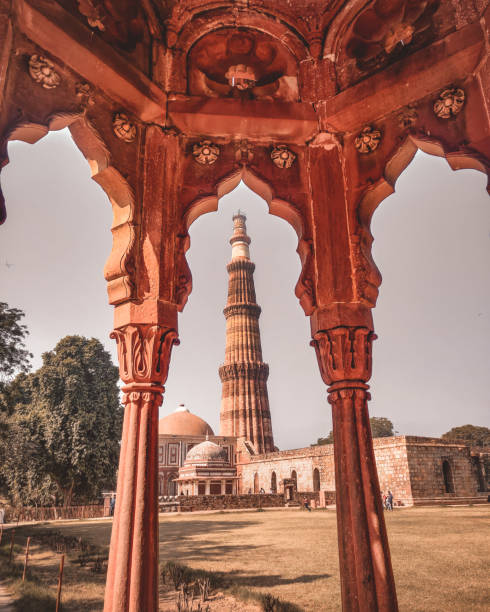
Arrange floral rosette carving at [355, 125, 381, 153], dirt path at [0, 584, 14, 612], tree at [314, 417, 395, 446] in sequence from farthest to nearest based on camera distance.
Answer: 1. tree at [314, 417, 395, 446]
2. dirt path at [0, 584, 14, 612]
3. floral rosette carving at [355, 125, 381, 153]

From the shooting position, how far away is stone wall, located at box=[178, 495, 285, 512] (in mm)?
23703

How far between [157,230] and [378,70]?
80.9 inches

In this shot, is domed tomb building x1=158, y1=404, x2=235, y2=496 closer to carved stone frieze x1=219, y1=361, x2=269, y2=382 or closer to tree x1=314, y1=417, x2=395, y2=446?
carved stone frieze x1=219, y1=361, x2=269, y2=382

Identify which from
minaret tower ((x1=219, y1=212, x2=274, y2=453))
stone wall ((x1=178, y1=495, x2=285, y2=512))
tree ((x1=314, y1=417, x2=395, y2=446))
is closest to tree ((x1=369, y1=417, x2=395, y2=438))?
tree ((x1=314, y1=417, x2=395, y2=446))

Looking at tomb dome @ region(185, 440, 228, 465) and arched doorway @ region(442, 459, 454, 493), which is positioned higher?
tomb dome @ region(185, 440, 228, 465)

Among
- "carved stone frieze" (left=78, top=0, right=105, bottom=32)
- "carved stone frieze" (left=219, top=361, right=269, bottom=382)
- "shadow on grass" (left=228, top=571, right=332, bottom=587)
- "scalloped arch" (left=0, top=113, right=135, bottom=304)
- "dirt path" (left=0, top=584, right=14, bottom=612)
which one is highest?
"carved stone frieze" (left=219, top=361, right=269, bottom=382)

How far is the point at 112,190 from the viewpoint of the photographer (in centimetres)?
347

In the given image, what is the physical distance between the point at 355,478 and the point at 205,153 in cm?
256

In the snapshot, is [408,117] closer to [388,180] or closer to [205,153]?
[388,180]

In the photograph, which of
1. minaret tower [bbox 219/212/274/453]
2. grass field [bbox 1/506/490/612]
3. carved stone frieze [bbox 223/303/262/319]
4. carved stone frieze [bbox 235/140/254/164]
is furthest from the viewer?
carved stone frieze [bbox 223/303/262/319]

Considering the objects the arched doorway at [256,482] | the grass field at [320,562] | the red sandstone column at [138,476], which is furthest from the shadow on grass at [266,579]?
the arched doorway at [256,482]

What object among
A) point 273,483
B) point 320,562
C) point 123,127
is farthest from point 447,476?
point 123,127

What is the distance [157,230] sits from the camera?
3412mm

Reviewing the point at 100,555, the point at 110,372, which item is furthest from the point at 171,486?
the point at 100,555
